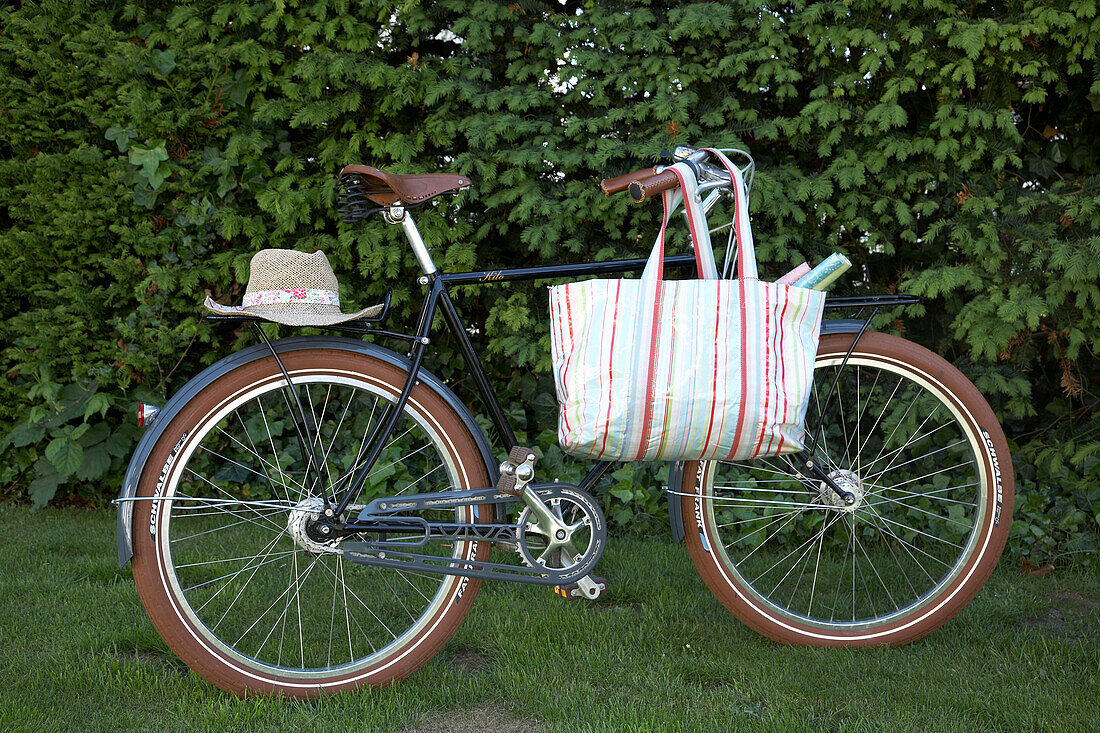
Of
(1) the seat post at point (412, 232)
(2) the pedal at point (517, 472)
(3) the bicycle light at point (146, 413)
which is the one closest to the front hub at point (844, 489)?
(2) the pedal at point (517, 472)

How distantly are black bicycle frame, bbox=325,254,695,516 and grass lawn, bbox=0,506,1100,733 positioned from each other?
511 millimetres

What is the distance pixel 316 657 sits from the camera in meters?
2.31

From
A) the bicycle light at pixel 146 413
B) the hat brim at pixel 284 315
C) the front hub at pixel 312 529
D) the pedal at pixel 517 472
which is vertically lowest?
the front hub at pixel 312 529

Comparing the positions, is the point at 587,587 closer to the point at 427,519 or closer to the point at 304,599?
the point at 427,519

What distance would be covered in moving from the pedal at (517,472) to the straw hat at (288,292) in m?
0.52

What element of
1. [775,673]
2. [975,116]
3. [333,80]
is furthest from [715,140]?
[775,673]

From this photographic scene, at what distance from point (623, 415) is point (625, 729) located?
2.36 feet

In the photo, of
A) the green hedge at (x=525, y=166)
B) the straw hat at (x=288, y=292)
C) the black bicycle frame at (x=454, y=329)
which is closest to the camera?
the straw hat at (x=288, y=292)

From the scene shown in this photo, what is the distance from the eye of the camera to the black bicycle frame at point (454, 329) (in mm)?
2115

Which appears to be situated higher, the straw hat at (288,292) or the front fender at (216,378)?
the straw hat at (288,292)

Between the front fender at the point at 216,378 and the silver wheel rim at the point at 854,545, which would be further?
the silver wheel rim at the point at 854,545

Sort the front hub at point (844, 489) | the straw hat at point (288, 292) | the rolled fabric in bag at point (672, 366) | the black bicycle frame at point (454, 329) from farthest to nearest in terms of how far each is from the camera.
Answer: the front hub at point (844, 489)
the black bicycle frame at point (454, 329)
the straw hat at point (288, 292)
the rolled fabric in bag at point (672, 366)

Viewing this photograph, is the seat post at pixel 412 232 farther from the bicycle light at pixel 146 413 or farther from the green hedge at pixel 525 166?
the green hedge at pixel 525 166

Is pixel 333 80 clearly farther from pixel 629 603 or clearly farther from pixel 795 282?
pixel 629 603
